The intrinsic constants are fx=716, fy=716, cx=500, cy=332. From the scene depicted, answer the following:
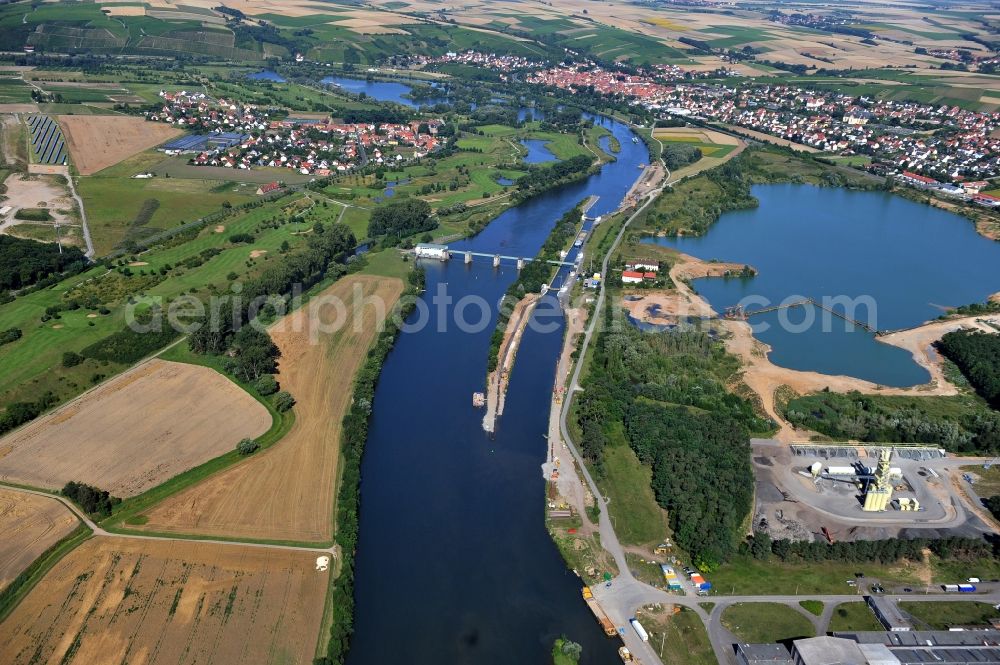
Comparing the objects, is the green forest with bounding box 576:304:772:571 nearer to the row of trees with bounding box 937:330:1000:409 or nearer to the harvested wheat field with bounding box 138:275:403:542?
the harvested wheat field with bounding box 138:275:403:542

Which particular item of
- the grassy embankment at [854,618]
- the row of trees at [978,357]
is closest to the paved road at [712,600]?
the grassy embankment at [854,618]

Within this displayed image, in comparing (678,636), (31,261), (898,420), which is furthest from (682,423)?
(31,261)

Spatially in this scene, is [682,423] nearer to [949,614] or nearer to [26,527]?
[949,614]

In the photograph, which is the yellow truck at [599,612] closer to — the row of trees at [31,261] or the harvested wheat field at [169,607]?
the harvested wheat field at [169,607]

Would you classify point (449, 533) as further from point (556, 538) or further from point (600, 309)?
point (600, 309)

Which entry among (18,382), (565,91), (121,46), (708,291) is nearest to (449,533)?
(18,382)

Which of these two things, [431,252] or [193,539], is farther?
[431,252]

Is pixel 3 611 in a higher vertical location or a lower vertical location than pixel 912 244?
lower
